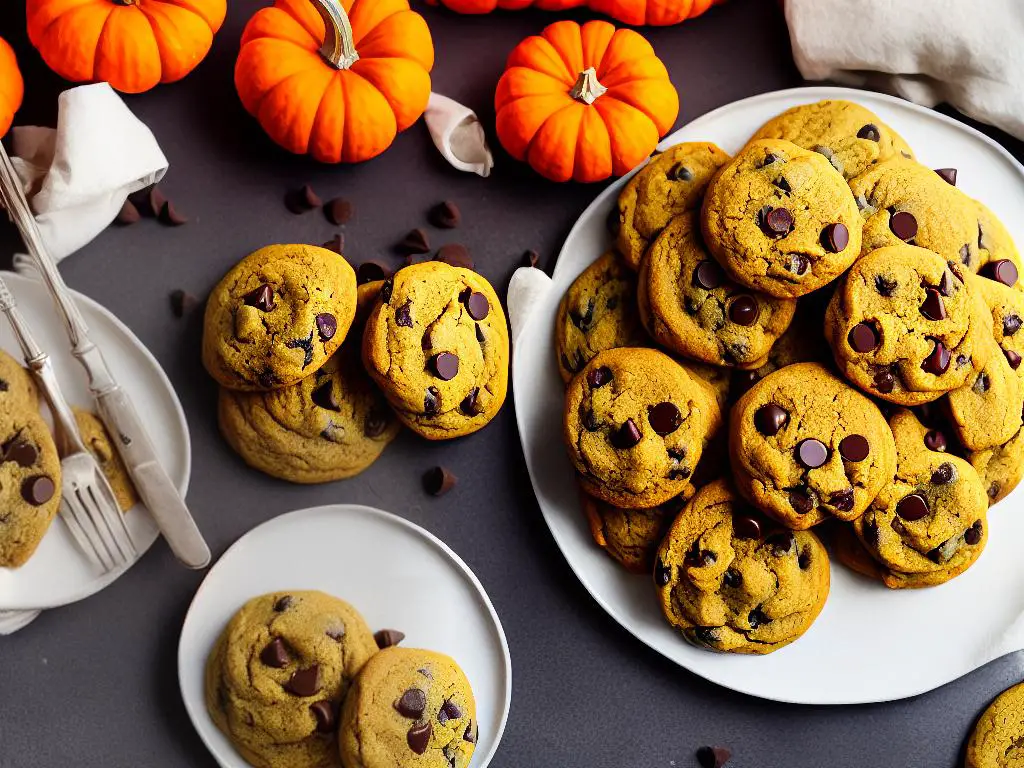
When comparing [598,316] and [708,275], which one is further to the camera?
[598,316]

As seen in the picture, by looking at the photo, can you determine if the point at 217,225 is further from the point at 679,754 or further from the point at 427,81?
the point at 679,754

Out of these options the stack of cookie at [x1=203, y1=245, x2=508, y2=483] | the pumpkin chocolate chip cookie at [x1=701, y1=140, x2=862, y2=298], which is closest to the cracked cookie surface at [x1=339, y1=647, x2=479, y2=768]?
the stack of cookie at [x1=203, y1=245, x2=508, y2=483]

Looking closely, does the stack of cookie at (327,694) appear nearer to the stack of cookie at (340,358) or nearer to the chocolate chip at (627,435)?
the stack of cookie at (340,358)

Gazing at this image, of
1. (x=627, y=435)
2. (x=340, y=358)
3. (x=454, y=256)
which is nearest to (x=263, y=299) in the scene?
(x=340, y=358)

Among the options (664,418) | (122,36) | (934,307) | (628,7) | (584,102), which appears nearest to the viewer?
(934,307)

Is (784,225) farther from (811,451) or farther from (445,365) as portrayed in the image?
(445,365)

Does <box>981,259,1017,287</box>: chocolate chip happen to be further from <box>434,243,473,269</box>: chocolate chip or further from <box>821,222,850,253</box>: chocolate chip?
<box>434,243,473,269</box>: chocolate chip

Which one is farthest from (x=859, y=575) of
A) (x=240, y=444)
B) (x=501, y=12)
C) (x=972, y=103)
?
(x=501, y=12)
